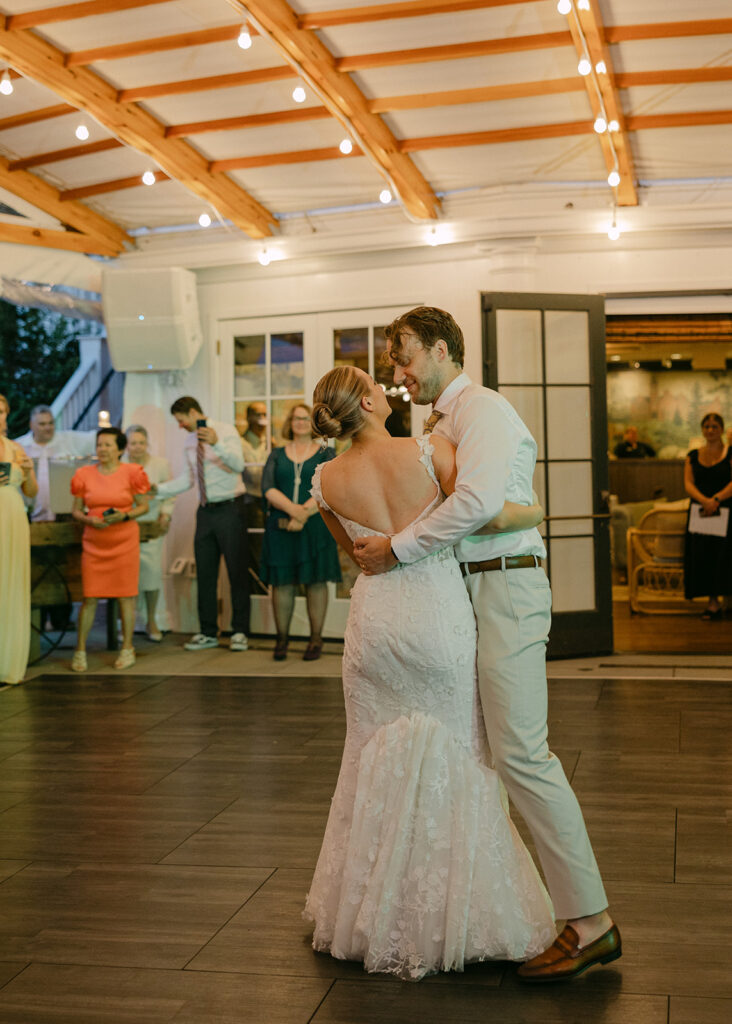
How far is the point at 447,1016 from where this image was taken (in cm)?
246

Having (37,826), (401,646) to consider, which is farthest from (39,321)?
(401,646)

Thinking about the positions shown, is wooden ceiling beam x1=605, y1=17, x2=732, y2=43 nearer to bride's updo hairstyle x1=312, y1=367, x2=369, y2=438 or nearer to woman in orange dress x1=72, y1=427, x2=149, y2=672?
bride's updo hairstyle x1=312, y1=367, x2=369, y2=438

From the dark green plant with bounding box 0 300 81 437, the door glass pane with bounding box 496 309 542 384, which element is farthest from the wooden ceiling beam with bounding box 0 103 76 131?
the dark green plant with bounding box 0 300 81 437

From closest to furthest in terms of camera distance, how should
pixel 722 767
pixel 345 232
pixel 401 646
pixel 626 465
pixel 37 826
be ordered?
pixel 401 646 < pixel 37 826 < pixel 722 767 < pixel 345 232 < pixel 626 465

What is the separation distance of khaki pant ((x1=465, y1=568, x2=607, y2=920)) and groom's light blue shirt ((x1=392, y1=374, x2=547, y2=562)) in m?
0.08

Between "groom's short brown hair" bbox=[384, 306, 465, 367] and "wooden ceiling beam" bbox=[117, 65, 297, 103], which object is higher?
"wooden ceiling beam" bbox=[117, 65, 297, 103]

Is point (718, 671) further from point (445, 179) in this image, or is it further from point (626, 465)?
point (626, 465)

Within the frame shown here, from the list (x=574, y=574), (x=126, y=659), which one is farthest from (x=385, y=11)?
(x=126, y=659)

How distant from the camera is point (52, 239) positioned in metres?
7.83

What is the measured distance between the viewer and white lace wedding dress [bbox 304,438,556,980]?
8.71 feet

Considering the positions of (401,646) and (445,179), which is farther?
(445,179)

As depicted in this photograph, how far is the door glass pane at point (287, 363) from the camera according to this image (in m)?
8.07

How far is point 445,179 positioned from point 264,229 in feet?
4.60

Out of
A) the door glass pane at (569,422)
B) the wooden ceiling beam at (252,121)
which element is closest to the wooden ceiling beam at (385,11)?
the wooden ceiling beam at (252,121)
